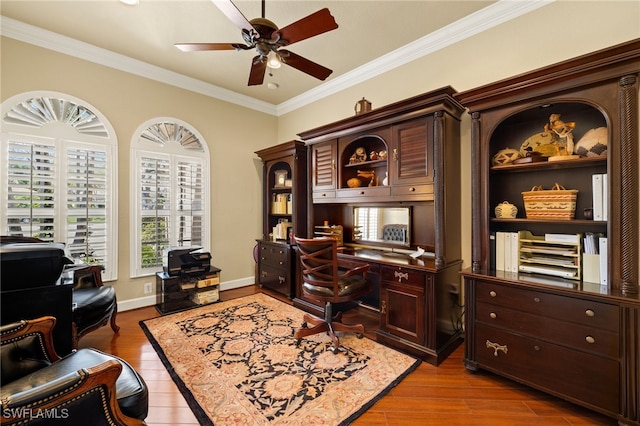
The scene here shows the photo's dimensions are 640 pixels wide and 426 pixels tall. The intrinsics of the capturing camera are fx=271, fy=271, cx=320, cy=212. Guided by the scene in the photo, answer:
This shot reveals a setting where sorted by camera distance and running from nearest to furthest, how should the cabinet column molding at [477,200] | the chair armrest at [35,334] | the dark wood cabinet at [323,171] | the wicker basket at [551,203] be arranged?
1. the chair armrest at [35,334]
2. the wicker basket at [551,203]
3. the cabinet column molding at [477,200]
4. the dark wood cabinet at [323,171]

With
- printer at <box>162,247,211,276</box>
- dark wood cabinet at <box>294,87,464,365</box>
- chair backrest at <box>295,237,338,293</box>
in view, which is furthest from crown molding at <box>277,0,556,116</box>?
printer at <box>162,247,211,276</box>

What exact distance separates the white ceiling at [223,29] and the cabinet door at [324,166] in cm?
105

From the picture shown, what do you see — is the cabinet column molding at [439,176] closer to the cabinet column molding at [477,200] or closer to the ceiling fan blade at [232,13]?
the cabinet column molding at [477,200]

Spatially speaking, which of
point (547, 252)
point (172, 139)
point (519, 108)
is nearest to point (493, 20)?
point (519, 108)

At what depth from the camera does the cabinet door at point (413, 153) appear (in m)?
2.44

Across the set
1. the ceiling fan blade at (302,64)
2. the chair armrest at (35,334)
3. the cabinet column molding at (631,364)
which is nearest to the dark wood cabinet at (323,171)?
the ceiling fan blade at (302,64)

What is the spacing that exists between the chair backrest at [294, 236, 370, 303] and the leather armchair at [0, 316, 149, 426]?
1497 millimetres

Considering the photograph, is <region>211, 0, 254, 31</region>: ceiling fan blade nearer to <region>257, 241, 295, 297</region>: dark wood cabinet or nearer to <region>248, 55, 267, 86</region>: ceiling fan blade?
<region>248, 55, 267, 86</region>: ceiling fan blade

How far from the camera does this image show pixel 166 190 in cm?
365

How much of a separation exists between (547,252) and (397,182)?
128 cm

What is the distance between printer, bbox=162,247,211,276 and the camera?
3.36 metres

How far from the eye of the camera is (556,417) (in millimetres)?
1650

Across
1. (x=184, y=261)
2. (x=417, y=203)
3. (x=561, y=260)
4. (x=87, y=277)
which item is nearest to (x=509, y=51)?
(x=417, y=203)

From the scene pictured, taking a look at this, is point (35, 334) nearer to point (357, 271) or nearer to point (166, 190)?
point (357, 271)
